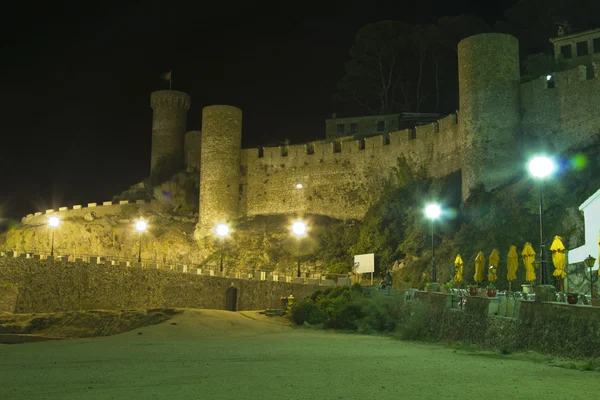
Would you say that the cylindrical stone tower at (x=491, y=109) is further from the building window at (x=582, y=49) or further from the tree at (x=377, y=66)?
the tree at (x=377, y=66)

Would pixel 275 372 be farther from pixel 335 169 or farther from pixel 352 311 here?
pixel 335 169

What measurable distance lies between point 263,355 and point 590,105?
71.9ft

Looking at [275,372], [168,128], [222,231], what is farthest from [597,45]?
[275,372]

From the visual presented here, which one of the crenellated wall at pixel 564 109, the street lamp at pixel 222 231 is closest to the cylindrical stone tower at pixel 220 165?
the street lamp at pixel 222 231

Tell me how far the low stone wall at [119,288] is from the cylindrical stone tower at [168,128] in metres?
19.7

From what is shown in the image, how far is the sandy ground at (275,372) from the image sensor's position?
8.77m

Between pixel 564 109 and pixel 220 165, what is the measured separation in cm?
2129

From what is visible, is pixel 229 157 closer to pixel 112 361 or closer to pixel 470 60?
pixel 470 60

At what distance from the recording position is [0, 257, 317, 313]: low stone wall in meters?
29.0

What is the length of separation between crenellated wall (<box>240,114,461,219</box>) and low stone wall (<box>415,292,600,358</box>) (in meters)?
20.5

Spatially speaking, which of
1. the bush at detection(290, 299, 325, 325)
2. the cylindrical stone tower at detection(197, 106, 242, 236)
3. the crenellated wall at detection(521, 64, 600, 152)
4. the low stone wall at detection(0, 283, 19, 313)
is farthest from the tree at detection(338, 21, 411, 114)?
the low stone wall at detection(0, 283, 19, 313)

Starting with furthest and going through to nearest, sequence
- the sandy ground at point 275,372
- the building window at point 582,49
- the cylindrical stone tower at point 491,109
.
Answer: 1. the building window at point 582,49
2. the cylindrical stone tower at point 491,109
3. the sandy ground at point 275,372

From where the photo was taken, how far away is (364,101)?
176ft

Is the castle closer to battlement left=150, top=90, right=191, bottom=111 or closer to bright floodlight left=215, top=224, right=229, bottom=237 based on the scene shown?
battlement left=150, top=90, right=191, bottom=111
